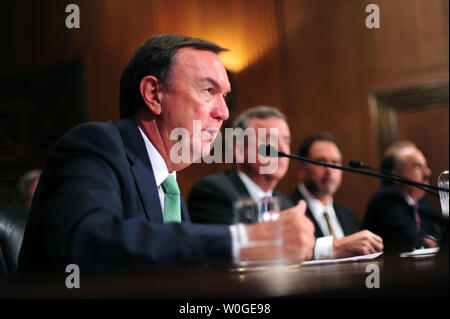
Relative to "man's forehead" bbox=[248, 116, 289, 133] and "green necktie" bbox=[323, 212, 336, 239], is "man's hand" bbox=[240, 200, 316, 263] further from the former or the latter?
"green necktie" bbox=[323, 212, 336, 239]

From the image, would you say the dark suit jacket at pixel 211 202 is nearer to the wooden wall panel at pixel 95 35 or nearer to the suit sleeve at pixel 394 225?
the wooden wall panel at pixel 95 35

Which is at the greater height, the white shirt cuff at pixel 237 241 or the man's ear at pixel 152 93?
the man's ear at pixel 152 93

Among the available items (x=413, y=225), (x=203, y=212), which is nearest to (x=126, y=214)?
(x=203, y=212)

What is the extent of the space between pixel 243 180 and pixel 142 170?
4.57 feet

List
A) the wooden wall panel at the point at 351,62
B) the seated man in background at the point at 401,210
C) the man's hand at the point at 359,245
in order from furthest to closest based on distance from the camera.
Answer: the wooden wall panel at the point at 351,62
the seated man in background at the point at 401,210
the man's hand at the point at 359,245

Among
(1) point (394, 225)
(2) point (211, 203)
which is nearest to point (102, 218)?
(2) point (211, 203)

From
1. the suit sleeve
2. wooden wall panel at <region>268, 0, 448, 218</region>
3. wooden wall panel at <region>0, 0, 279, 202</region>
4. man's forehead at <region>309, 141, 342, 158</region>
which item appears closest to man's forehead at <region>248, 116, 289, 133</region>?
wooden wall panel at <region>0, 0, 279, 202</region>

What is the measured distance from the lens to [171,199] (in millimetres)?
1395

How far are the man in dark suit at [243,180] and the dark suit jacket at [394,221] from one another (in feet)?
1.83

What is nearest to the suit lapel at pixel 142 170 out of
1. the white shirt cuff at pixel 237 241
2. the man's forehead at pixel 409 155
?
the white shirt cuff at pixel 237 241

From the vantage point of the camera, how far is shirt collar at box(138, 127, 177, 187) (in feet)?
4.41

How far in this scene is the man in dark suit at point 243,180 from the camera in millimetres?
2141

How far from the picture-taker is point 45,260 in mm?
1042

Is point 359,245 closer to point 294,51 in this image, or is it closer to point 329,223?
point 329,223
